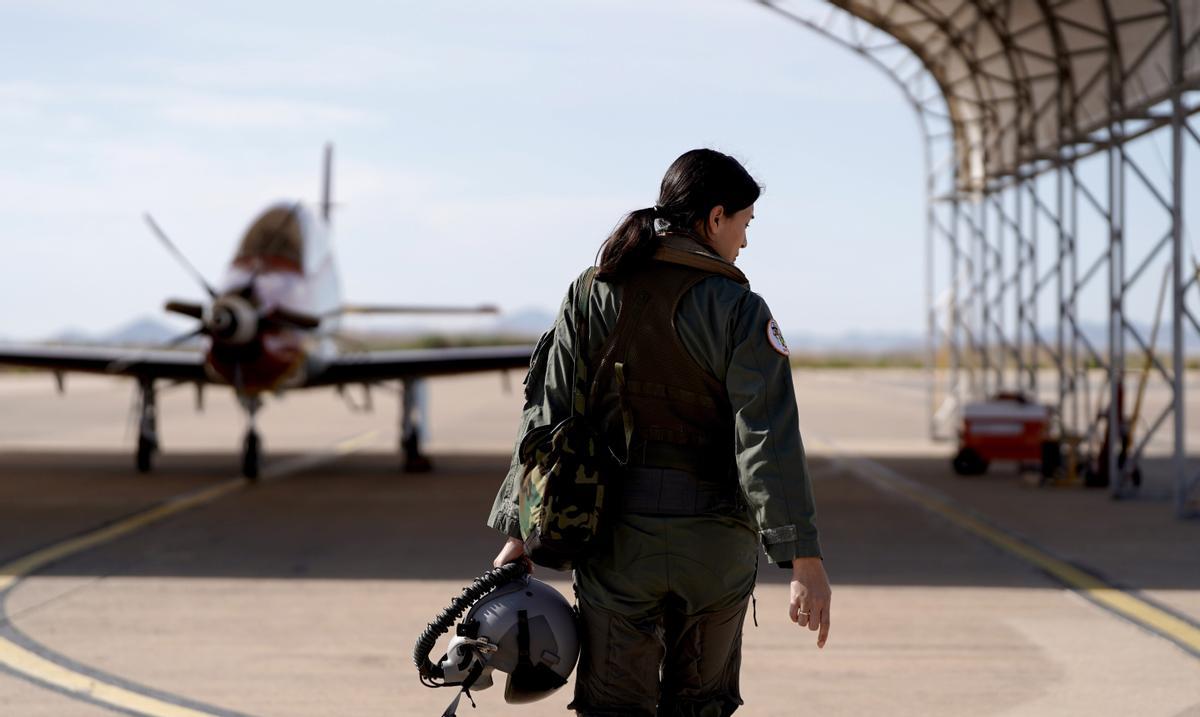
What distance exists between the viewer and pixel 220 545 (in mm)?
9445

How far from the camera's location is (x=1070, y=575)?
8.10 metres

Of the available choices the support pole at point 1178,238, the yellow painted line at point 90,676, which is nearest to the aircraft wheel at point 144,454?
the yellow painted line at point 90,676

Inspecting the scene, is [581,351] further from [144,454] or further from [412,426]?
[144,454]

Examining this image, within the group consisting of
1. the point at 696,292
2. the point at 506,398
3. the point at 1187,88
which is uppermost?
the point at 1187,88

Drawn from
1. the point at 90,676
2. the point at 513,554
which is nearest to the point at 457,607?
the point at 513,554

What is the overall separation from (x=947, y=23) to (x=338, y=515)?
10977 millimetres

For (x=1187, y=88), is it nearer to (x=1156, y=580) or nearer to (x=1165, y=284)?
(x=1165, y=284)

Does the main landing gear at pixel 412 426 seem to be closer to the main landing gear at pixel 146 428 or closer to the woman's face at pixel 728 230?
the main landing gear at pixel 146 428

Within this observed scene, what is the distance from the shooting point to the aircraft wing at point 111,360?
598 inches

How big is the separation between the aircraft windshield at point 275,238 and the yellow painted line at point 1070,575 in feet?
23.3

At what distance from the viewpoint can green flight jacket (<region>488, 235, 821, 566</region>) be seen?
2.81m

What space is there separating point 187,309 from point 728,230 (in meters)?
11.6

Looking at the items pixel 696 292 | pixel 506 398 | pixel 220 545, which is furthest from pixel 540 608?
pixel 506 398

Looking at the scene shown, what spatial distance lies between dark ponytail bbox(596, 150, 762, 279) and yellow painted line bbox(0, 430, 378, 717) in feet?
9.60
